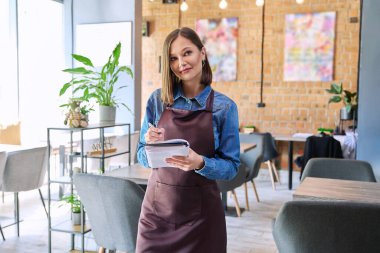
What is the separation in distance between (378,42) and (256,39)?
3066 millimetres

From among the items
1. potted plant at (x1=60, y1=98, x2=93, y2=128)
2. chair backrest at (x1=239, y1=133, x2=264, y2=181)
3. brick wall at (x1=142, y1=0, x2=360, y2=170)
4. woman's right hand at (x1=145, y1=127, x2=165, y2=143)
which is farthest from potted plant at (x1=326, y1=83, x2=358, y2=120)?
woman's right hand at (x1=145, y1=127, x2=165, y2=143)

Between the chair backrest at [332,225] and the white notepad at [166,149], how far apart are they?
26.3 inches

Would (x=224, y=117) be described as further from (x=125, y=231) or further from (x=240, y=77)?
(x=240, y=77)

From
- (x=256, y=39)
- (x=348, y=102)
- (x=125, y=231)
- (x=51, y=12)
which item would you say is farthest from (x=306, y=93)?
(x=125, y=231)

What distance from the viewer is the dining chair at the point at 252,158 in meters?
4.86

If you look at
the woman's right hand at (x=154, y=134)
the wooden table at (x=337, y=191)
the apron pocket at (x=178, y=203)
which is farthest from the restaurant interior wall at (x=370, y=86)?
the woman's right hand at (x=154, y=134)

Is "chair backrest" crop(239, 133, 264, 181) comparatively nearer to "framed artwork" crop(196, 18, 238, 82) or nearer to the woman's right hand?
"framed artwork" crop(196, 18, 238, 82)

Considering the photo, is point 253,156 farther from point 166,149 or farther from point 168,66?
point 166,149

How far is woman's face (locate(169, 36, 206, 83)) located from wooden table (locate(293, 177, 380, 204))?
1.12m

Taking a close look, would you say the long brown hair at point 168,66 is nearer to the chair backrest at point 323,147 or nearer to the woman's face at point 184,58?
the woman's face at point 184,58

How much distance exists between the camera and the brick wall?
6238mm

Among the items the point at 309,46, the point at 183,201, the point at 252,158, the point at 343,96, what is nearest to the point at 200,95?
the point at 183,201

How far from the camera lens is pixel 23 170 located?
12.5 feet

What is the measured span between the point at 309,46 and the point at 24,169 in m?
4.58
